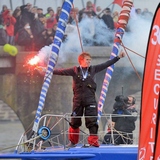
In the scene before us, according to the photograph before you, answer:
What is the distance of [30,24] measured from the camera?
Result: 401 inches

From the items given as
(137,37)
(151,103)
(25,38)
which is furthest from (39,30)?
(151,103)

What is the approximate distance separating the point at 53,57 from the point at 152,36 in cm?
427

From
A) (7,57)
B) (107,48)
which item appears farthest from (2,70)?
(107,48)

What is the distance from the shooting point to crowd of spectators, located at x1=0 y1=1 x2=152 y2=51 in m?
10.1

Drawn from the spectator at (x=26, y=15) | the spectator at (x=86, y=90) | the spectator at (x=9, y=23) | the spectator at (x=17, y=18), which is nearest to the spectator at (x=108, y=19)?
the spectator at (x=26, y=15)

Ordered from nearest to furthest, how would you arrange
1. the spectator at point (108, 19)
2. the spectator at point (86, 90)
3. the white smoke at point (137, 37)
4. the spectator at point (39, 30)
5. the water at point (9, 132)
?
the spectator at point (86, 90)
the water at point (9, 132)
the spectator at point (39, 30)
the spectator at point (108, 19)
the white smoke at point (137, 37)

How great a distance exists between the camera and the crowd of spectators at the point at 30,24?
33.2 feet

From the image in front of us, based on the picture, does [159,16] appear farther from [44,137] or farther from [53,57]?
[53,57]

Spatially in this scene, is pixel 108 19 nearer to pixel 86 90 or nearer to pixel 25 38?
pixel 25 38

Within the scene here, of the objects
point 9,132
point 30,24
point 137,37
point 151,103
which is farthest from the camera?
point 137,37

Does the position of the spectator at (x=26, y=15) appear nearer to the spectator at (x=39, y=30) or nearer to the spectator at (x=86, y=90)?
the spectator at (x=39, y=30)

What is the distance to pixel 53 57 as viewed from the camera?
8.02 meters

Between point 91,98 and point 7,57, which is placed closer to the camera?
point 91,98

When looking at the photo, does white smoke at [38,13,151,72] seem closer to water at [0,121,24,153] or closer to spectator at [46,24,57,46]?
spectator at [46,24,57,46]
